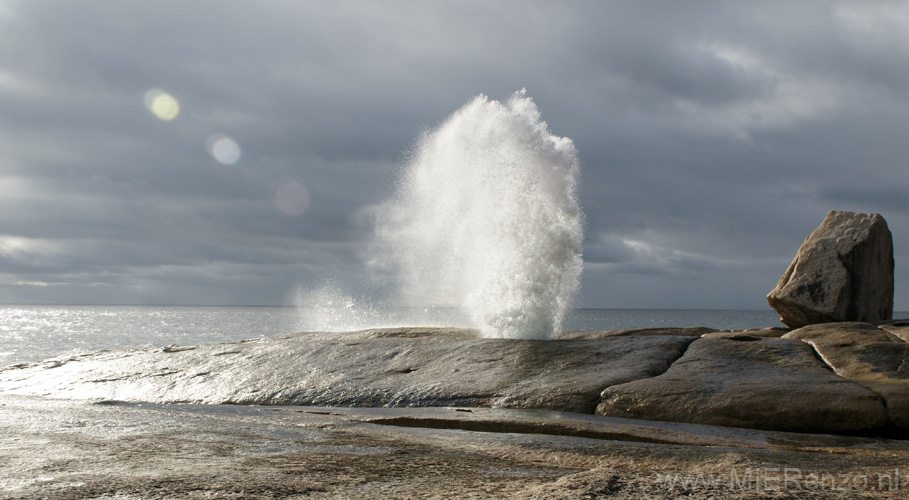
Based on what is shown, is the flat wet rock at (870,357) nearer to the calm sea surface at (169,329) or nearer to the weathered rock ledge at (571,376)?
the weathered rock ledge at (571,376)

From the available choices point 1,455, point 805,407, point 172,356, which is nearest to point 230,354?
point 172,356

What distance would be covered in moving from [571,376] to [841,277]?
7188 mm

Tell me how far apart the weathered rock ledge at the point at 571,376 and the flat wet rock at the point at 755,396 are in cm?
2

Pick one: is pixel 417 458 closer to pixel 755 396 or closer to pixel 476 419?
pixel 476 419

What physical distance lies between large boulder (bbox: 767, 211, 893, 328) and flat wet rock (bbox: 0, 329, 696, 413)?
3.69 metres

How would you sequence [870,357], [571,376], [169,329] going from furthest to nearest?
[169,329], [571,376], [870,357]

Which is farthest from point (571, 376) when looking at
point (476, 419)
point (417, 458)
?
point (417, 458)

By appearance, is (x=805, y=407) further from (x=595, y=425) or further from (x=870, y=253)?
(x=870, y=253)

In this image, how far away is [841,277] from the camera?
12.5 metres

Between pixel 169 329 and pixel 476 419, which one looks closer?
pixel 476 419

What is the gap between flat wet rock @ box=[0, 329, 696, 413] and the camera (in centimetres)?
871

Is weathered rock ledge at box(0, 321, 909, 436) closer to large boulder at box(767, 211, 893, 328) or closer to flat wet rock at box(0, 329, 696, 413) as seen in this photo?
flat wet rock at box(0, 329, 696, 413)

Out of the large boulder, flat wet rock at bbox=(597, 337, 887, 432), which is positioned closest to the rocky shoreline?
flat wet rock at bbox=(597, 337, 887, 432)

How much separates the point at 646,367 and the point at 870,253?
7.06 metres
